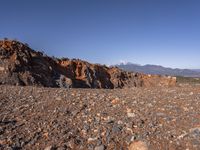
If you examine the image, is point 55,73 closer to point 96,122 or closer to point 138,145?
point 96,122

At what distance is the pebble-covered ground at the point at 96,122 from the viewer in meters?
7.05

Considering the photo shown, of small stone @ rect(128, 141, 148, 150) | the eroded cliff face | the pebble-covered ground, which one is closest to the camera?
small stone @ rect(128, 141, 148, 150)

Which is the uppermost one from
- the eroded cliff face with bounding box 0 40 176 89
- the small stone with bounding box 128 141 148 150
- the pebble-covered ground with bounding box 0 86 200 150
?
the eroded cliff face with bounding box 0 40 176 89

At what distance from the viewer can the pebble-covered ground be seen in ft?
23.1

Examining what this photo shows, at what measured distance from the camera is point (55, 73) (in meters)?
29.2

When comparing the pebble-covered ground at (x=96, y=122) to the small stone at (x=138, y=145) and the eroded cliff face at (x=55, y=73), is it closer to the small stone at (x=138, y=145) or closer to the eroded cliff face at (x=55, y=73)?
the small stone at (x=138, y=145)

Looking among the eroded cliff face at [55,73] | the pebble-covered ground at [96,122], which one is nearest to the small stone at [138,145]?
the pebble-covered ground at [96,122]

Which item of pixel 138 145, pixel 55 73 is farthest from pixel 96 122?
pixel 55 73

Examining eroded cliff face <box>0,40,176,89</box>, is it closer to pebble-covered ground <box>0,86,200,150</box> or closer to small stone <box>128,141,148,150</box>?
pebble-covered ground <box>0,86,200,150</box>

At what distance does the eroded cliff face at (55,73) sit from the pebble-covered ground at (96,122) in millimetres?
12501

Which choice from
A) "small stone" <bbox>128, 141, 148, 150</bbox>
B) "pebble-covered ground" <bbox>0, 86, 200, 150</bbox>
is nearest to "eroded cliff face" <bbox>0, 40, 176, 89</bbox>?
"pebble-covered ground" <bbox>0, 86, 200, 150</bbox>

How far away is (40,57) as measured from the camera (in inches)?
1178

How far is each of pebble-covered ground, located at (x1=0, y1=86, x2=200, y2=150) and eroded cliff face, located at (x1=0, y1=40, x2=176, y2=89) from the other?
12.5 metres

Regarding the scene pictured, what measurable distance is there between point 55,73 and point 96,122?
849 inches
